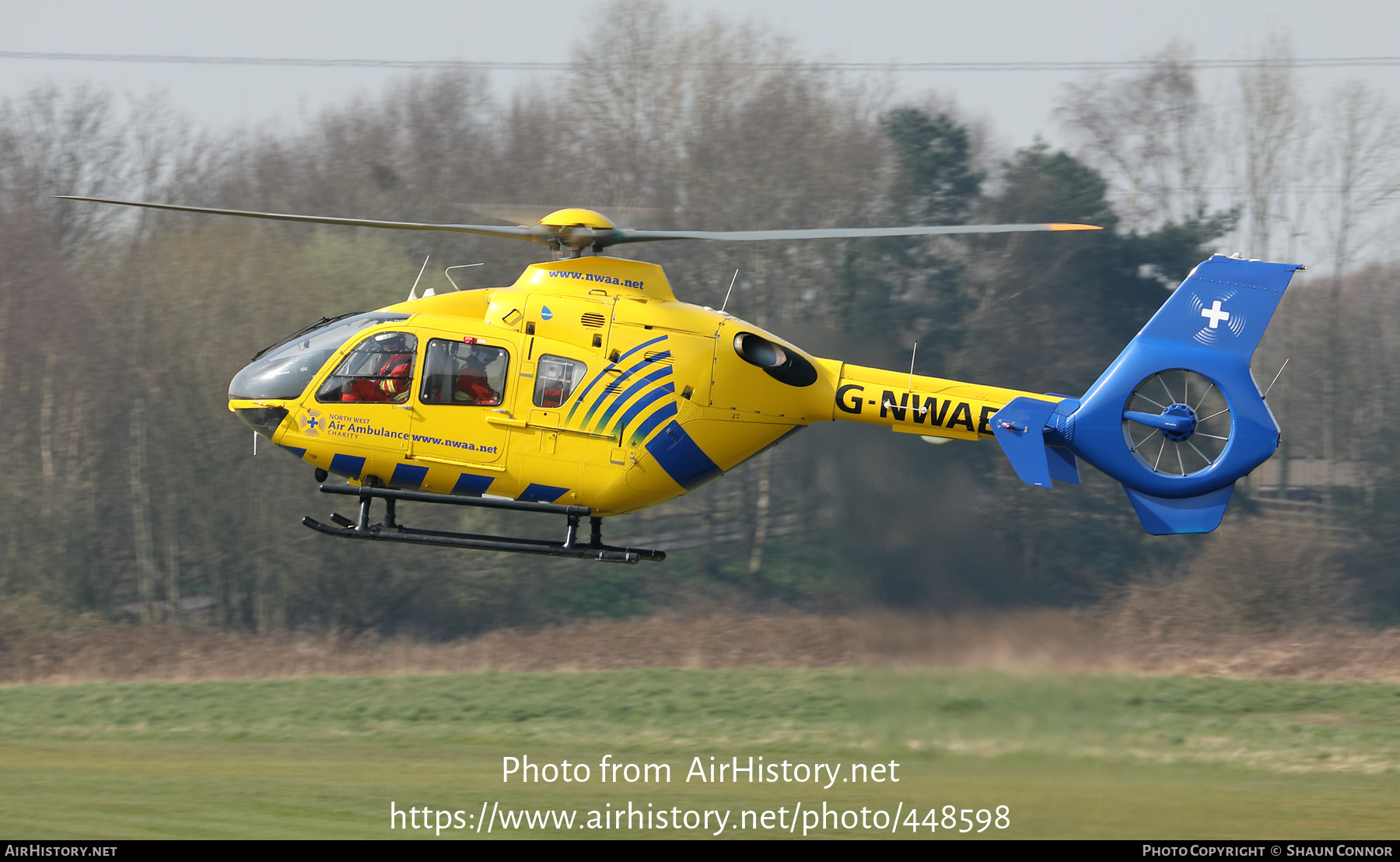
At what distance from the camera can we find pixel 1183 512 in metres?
12.2

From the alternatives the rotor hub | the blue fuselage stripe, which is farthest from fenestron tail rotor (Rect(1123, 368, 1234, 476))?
the blue fuselage stripe

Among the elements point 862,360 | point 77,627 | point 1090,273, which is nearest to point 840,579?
point 862,360

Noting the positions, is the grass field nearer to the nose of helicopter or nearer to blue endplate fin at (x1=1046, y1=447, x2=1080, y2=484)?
blue endplate fin at (x1=1046, y1=447, x2=1080, y2=484)

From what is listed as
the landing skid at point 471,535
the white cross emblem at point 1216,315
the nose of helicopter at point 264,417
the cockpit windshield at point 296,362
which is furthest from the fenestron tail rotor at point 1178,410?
the nose of helicopter at point 264,417

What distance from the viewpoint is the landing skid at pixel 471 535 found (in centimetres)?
1202

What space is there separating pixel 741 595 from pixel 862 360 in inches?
325

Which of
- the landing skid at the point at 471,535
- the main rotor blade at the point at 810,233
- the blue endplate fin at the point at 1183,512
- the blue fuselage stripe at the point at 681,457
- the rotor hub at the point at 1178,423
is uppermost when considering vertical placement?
the main rotor blade at the point at 810,233

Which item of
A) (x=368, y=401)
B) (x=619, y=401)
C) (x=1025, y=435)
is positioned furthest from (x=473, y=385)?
(x=1025, y=435)

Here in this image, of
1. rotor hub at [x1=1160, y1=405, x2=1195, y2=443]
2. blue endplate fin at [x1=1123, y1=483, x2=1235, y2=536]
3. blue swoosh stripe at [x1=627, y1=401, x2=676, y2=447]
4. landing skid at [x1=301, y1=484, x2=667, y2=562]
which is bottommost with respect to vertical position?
landing skid at [x1=301, y1=484, x2=667, y2=562]

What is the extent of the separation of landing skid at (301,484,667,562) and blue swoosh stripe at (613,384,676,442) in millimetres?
790

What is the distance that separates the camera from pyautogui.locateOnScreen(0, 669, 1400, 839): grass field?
14.4 m

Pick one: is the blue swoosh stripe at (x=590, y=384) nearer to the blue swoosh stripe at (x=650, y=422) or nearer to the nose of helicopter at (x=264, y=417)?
the blue swoosh stripe at (x=650, y=422)

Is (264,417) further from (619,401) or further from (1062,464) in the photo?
(1062,464)

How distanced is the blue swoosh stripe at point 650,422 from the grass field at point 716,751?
14.9ft
